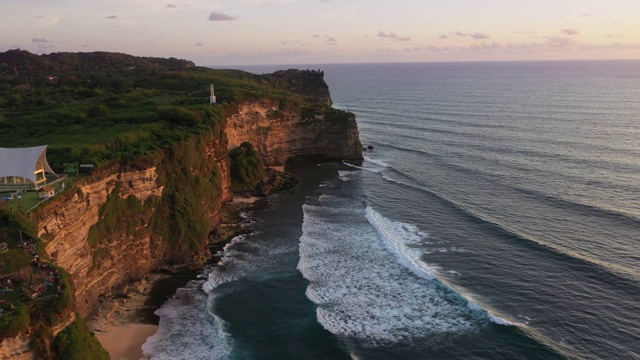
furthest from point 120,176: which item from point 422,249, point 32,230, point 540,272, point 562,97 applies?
point 562,97

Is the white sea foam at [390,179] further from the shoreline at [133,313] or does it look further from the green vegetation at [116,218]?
the green vegetation at [116,218]

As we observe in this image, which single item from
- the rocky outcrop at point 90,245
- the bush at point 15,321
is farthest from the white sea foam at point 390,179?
the bush at point 15,321

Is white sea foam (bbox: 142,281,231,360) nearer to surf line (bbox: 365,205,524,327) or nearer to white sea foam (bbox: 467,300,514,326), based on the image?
surf line (bbox: 365,205,524,327)

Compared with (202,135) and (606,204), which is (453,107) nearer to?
(606,204)

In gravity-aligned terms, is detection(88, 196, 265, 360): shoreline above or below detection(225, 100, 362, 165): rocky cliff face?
below

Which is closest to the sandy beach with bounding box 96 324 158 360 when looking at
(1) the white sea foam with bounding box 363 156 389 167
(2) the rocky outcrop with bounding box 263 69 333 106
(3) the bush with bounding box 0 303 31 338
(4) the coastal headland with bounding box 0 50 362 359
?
(4) the coastal headland with bounding box 0 50 362 359

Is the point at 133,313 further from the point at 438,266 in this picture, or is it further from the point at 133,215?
the point at 438,266

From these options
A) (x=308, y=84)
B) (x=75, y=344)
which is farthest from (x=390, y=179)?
(x=308, y=84)
